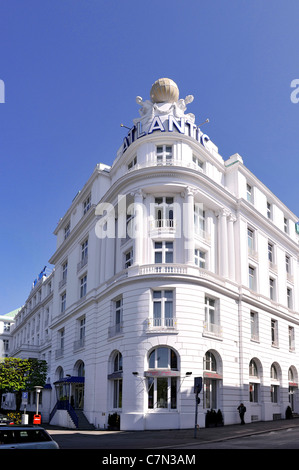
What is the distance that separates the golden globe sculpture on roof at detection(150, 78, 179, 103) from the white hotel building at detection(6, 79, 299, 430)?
0.11 meters

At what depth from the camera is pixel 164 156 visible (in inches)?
1502

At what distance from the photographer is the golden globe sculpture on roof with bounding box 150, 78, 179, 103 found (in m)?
42.2

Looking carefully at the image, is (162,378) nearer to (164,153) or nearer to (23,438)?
(164,153)

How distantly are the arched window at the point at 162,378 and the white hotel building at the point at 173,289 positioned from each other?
0.07 metres

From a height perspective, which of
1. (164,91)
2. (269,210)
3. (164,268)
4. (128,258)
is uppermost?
(164,91)

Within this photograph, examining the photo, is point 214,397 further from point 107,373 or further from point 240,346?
point 107,373

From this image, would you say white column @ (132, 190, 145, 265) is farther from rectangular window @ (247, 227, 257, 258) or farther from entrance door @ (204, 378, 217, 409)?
rectangular window @ (247, 227, 257, 258)

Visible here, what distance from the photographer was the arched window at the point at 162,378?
3152 centimetres

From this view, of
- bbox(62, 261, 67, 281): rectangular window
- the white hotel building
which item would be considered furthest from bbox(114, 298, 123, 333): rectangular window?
bbox(62, 261, 67, 281): rectangular window

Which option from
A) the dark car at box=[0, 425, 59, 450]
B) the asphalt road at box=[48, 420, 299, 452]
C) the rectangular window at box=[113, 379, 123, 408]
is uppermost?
the dark car at box=[0, 425, 59, 450]

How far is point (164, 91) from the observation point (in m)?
42.2

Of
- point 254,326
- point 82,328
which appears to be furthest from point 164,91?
point 82,328

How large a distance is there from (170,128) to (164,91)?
220 inches

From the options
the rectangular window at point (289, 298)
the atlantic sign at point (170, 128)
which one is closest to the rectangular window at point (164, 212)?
the atlantic sign at point (170, 128)
